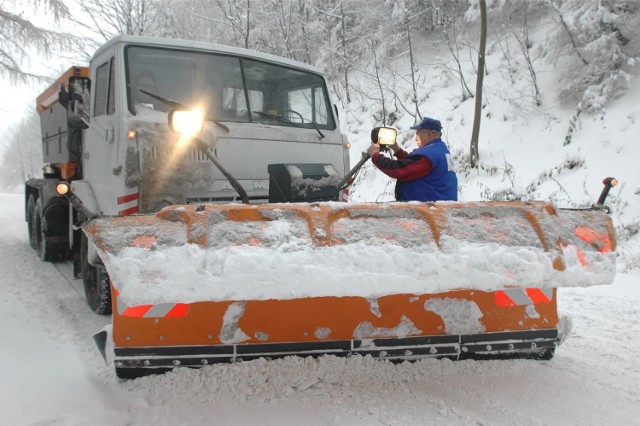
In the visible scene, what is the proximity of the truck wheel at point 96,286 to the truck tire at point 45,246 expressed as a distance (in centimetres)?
165

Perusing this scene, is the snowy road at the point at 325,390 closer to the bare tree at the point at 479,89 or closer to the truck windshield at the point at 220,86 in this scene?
the truck windshield at the point at 220,86

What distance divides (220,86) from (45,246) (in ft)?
11.1

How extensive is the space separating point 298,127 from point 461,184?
25.8 feet

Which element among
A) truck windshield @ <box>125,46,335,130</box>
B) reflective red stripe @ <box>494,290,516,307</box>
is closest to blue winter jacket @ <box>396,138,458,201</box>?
reflective red stripe @ <box>494,290,516,307</box>

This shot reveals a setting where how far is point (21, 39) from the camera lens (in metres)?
13.4

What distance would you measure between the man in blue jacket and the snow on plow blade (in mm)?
1093

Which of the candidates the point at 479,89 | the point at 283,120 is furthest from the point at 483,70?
the point at 283,120

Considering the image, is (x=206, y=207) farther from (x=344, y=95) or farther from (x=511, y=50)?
(x=344, y=95)

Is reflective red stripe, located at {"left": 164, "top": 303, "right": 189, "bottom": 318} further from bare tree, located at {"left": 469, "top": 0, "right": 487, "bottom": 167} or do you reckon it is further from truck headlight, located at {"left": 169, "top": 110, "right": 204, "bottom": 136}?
bare tree, located at {"left": 469, "top": 0, "right": 487, "bottom": 167}

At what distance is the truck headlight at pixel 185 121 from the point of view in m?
3.01

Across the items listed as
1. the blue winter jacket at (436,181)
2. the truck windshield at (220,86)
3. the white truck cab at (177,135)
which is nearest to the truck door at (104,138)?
the white truck cab at (177,135)

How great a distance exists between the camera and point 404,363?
3.18 meters

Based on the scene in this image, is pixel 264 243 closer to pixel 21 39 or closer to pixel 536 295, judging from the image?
pixel 536 295

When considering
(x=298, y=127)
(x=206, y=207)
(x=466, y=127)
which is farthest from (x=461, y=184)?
(x=206, y=207)
